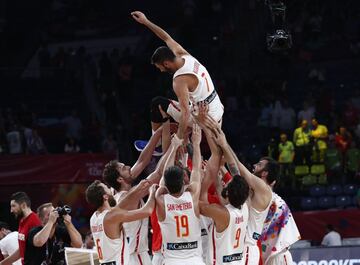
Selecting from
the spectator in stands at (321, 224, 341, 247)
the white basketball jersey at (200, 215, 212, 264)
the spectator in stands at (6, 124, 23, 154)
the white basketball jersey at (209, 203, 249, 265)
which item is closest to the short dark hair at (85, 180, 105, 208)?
the white basketball jersey at (200, 215, 212, 264)

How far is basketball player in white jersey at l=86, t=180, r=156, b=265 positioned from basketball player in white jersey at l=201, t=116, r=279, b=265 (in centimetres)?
98

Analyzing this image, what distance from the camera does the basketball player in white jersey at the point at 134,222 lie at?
10430 millimetres

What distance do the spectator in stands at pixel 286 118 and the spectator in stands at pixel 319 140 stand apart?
5.19ft

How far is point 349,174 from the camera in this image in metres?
20.3

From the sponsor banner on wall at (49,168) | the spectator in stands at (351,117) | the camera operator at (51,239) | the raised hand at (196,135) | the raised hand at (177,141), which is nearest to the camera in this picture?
the raised hand at (196,135)

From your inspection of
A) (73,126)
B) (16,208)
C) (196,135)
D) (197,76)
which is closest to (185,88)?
(197,76)

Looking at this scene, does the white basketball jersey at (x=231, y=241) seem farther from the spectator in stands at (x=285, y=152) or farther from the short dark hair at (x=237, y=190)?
the spectator in stands at (x=285, y=152)

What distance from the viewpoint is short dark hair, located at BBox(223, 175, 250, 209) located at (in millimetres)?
9570

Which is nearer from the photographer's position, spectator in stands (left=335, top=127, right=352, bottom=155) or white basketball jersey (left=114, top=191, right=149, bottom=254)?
white basketball jersey (left=114, top=191, right=149, bottom=254)

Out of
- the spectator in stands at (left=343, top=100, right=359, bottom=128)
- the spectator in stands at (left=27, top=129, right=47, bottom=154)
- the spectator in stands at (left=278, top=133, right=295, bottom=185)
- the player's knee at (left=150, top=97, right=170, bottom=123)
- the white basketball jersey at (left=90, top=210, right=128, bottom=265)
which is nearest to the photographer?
the white basketball jersey at (left=90, top=210, right=128, bottom=265)

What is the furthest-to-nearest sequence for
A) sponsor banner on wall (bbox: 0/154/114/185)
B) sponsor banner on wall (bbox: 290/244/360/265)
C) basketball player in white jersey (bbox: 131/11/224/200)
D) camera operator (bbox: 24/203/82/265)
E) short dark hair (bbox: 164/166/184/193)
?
sponsor banner on wall (bbox: 0/154/114/185) < sponsor banner on wall (bbox: 290/244/360/265) < camera operator (bbox: 24/203/82/265) < basketball player in white jersey (bbox: 131/11/224/200) < short dark hair (bbox: 164/166/184/193)

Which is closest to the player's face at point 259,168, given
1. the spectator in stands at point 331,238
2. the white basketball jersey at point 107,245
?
the white basketball jersey at point 107,245

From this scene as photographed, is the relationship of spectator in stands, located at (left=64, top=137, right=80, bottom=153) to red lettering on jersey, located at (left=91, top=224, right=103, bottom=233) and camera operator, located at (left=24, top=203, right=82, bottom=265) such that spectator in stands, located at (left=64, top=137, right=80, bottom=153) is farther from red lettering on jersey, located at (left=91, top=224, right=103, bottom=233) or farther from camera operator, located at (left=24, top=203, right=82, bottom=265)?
red lettering on jersey, located at (left=91, top=224, right=103, bottom=233)

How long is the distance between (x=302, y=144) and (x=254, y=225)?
32.6ft
